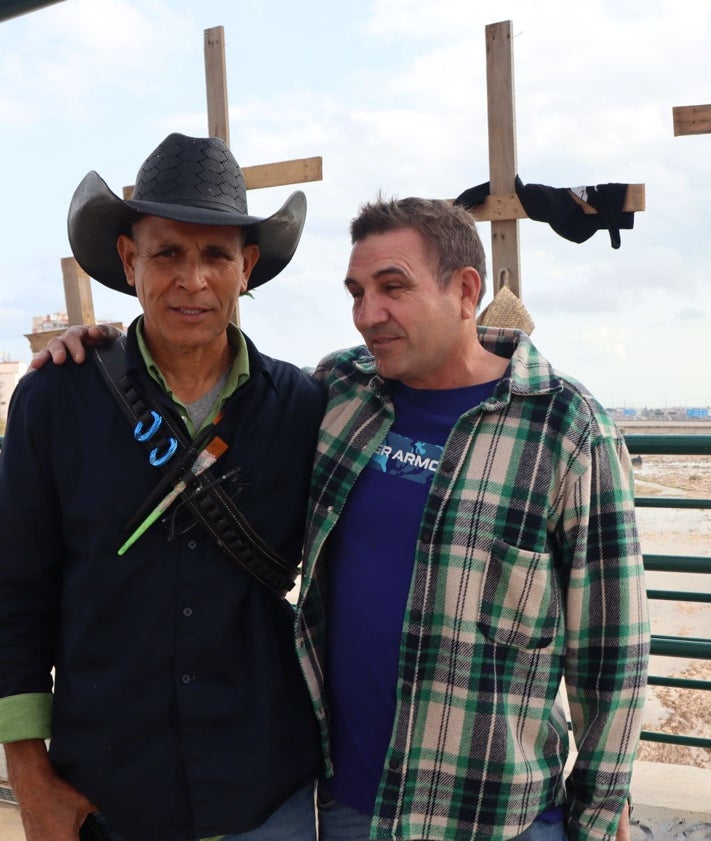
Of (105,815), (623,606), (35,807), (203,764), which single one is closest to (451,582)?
(623,606)

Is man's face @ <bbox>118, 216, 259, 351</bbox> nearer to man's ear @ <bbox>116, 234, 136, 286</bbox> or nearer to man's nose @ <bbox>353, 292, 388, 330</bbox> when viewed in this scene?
man's ear @ <bbox>116, 234, 136, 286</bbox>

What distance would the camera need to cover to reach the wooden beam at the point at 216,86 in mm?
5980

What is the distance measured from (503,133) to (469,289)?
3420 millimetres

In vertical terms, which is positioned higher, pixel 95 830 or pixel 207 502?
pixel 207 502

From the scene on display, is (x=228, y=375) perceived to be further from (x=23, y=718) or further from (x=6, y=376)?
(x=6, y=376)

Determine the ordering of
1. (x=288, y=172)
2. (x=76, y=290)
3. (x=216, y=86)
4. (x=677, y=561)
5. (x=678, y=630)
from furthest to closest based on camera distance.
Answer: (x=678, y=630) < (x=76, y=290) < (x=216, y=86) < (x=288, y=172) < (x=677, y=561)

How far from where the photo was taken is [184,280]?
6.23 feet

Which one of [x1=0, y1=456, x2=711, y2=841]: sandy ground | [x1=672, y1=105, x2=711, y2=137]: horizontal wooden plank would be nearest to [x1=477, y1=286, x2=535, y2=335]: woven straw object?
[x1=672, y1=105, x2=711, y2=137]: horizontal wooden plank

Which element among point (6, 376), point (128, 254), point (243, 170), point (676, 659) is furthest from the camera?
point (6, 376)

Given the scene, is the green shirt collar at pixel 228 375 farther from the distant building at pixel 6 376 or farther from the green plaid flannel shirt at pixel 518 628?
the distant building at pixel 6 376

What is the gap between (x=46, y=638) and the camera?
6.16 ft

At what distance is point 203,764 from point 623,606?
0.98 m

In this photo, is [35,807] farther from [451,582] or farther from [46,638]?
[451,582]

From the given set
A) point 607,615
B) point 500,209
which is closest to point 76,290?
point 500,209
